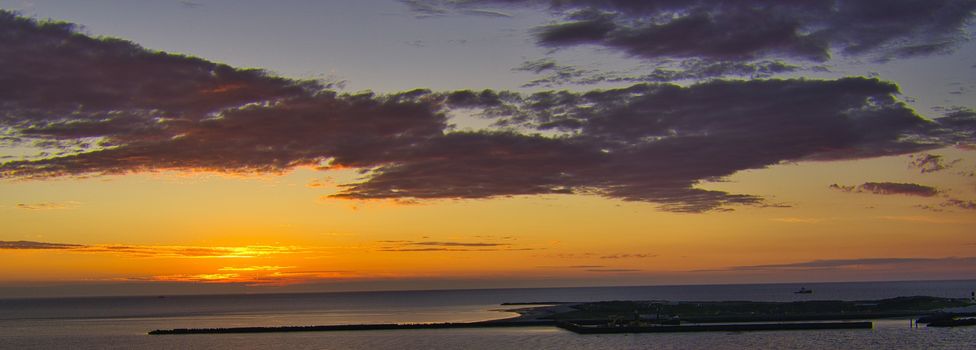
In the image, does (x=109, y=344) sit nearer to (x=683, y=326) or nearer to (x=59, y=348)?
(x=59, y=348)

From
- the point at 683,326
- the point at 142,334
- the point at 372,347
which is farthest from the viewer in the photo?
the point at 142,334

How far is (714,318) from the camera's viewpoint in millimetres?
119125

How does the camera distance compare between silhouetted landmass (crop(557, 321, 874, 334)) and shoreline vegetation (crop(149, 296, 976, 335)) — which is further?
shoreline vegetation (crop(149, 296, 976, 335))

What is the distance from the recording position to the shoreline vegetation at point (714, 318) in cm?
10475

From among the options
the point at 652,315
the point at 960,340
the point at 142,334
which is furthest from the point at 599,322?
the point at 142,334

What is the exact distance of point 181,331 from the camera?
124 metres

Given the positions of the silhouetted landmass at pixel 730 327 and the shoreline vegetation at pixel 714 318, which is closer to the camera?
the silhouetted landmass at pixel 730 327

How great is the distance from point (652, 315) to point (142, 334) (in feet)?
251

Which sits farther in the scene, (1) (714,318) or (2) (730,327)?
(1) (714,318)

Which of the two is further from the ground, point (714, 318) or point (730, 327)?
point (714, 318)

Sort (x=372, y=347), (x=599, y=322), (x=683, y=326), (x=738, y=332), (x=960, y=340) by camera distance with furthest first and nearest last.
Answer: (x=599, y=322) → (x=683, y=326) → (x=738, y=332) → (x=372, y=347) → (x=960, y=340)

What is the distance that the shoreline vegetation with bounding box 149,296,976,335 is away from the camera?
104750 millimetres

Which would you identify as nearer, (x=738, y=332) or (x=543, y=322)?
(x=738, y=332)

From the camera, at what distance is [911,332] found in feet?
316
